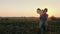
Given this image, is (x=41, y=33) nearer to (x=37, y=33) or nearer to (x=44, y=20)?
(x=37, y=33)

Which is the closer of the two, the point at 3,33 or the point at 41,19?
the point at 3,33

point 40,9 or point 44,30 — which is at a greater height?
point 40,9

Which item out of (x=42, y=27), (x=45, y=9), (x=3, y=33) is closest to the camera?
(x=3, y=33)

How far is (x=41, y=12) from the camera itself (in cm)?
1819

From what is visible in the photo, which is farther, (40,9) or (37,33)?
(40,9)

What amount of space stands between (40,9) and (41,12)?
1.26 ft

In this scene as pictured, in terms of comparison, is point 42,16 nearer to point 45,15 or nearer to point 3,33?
point 45,15

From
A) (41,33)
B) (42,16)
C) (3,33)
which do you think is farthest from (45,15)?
(3,33)

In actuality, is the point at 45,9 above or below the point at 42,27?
above

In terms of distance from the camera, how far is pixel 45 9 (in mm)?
17609

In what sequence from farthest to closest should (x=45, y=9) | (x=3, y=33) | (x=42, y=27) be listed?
(x=42, y=27) < (x=45, y=9) < (x=3, y=33)

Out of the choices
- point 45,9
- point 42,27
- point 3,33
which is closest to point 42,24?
point 42,27

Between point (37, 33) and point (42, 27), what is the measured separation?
2.17m

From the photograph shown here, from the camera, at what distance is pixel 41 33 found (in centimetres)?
1664
